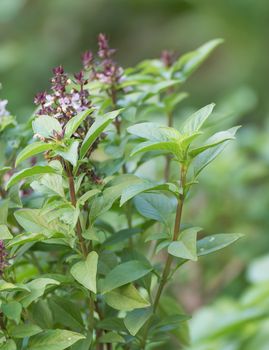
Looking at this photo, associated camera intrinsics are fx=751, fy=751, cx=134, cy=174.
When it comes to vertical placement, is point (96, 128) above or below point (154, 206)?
above

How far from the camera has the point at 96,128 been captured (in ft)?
2.50

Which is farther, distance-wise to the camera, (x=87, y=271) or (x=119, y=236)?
(x=119, y=236)

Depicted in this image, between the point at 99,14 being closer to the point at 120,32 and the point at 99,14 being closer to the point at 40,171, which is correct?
the point at 120,32

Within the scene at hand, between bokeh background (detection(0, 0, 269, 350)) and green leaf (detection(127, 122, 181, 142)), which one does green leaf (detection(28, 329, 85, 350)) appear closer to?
green leaf (detection(127, 122, 181, 142))

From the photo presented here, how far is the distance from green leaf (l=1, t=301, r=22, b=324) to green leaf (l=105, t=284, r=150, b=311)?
0.35 feet

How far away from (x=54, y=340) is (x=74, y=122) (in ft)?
0.77

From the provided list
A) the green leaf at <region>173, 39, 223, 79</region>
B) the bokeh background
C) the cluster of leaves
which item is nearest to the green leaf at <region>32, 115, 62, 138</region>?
the cluster of leaves

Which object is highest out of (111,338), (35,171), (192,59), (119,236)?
(192,59)

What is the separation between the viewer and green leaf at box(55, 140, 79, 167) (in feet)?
2.46

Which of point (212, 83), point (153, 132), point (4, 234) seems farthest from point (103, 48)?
point (212, 83)

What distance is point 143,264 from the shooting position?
0.86 metres

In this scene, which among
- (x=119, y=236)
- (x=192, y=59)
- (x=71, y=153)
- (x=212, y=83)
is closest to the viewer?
(x=71, y=153)

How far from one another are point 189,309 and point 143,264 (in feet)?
4.53

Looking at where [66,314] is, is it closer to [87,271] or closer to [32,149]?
[87,271]
